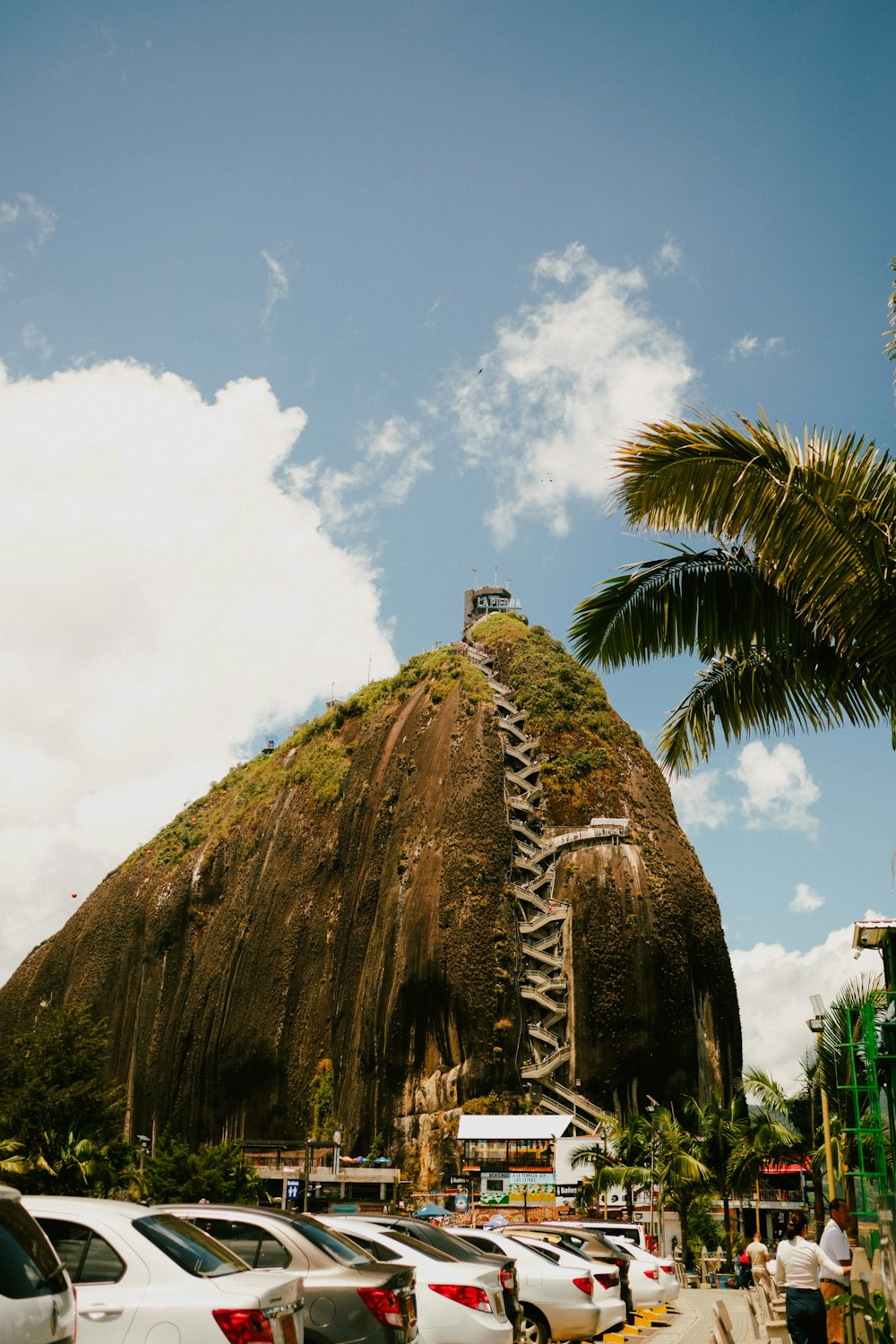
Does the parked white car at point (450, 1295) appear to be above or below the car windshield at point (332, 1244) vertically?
below

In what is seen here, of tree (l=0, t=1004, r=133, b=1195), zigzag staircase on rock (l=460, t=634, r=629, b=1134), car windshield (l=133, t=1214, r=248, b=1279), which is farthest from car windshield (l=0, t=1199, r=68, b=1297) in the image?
zigzag staircase on rock (l=460, t=634, r=629, b=1134)

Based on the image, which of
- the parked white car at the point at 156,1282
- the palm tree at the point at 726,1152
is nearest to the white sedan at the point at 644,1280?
the palm tree at the point at 726,1152

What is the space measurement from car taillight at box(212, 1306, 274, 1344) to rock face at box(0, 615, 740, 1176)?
1944 inches

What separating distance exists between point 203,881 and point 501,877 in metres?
29.6

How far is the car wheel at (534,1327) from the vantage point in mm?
13383

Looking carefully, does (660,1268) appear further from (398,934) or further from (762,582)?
(398,934)

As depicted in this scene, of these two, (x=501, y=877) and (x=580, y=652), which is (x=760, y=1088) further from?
(x=501, y=877)

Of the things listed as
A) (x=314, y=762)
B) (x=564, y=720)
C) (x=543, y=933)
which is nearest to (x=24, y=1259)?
(x=543, y=933)

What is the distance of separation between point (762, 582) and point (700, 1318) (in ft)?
53.3

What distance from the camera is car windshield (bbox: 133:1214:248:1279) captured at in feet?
21.6

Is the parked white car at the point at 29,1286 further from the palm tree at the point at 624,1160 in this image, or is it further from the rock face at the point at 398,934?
the rock face at the point at 398,934

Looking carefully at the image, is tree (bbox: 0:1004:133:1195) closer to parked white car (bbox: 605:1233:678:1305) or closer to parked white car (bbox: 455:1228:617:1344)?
parked white car (bbox: 605:1233:678:1305)

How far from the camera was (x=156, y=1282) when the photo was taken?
639 cm

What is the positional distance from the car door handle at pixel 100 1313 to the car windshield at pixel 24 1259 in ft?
3.78
